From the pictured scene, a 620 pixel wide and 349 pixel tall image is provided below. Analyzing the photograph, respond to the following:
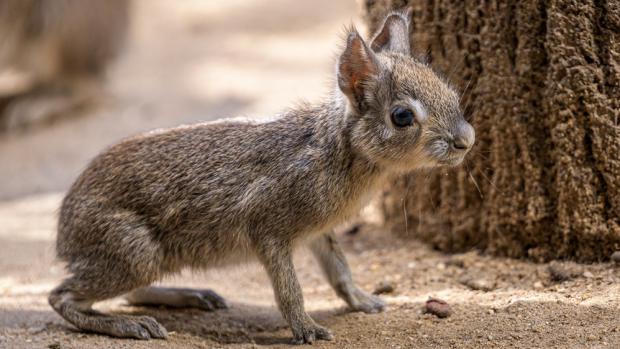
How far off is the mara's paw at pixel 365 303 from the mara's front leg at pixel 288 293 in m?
0.59

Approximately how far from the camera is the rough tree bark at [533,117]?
5.63 metres

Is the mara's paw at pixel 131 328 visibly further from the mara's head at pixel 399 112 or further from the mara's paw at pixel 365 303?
the mara's head at pixel 399 112

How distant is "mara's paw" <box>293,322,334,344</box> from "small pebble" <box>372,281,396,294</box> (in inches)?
39.8

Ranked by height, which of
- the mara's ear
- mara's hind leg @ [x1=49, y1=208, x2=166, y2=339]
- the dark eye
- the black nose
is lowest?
mara's hind leg @ [x1=49, y1=208, x2=166, y2=339]

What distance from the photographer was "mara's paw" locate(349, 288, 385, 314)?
617 centimetres

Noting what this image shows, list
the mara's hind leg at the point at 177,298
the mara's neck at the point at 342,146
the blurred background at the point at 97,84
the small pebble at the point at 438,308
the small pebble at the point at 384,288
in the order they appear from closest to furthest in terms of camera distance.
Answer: the mara's neck at the point at 342,146
the small pebble at the point at 438,308
the mara's hind leg at the point at 177,298
the small pebble at the point at 384,288
the blurred background at the point at 97,84

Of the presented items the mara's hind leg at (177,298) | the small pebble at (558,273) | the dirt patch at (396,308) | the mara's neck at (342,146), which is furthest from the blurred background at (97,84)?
the small pebble at (558,273)

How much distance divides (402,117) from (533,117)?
1219 millimetres

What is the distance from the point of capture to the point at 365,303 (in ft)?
20.3

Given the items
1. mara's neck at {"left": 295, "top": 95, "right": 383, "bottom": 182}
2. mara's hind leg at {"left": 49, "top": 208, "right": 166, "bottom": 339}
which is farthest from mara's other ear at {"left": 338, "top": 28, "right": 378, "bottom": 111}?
mara's hind leg at {"left": 49, "top": 208, "right": 166, "bottom": 339}

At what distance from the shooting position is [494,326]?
5.39 metres

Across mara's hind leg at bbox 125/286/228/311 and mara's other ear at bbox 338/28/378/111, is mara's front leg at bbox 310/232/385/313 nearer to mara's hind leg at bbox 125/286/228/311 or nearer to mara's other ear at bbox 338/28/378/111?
mara's hind leg at bbox 125/286/228/311

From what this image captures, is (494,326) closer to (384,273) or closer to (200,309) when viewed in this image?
(384,273)

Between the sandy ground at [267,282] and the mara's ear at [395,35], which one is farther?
the mara's ear at [395,35]
